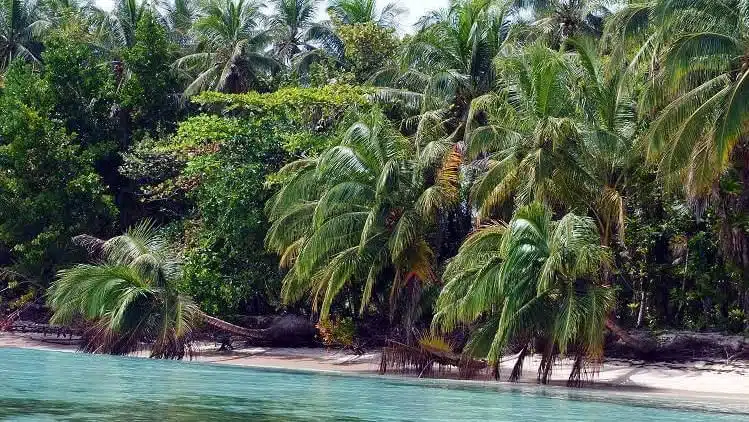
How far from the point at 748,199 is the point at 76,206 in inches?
766

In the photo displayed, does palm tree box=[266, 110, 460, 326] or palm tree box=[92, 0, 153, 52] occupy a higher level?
palm tree box=[92, 0, 153, 52]

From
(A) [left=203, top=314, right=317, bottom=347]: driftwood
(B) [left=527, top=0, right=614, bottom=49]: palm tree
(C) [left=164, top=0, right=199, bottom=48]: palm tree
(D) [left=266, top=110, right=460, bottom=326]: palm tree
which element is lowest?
(A) [left=203, top=314, right=317, bottom=347]: driftwood

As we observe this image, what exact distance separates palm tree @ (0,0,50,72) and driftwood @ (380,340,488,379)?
2524 cm

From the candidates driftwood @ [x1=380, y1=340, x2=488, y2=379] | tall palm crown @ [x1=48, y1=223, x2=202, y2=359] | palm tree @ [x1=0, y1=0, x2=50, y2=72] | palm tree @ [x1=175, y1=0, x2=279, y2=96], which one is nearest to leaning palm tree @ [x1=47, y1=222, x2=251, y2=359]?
tall palm crown @ [x1=48, y1=223, x2=202, y2=359]

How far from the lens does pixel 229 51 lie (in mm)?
38250

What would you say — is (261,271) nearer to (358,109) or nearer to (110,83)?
(358,109)

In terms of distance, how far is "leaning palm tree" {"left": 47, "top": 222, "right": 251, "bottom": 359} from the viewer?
23.7 meters

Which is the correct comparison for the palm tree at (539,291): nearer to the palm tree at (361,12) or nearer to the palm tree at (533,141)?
the palm tree at (533,141)

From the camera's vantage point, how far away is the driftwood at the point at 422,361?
2102 cm

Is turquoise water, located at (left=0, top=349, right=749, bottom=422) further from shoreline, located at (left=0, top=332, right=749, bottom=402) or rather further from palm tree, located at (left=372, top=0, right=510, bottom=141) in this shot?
palm tree, located at (left=372, top=0, right=510, bottom=141)

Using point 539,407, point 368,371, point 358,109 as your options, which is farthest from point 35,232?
point 539,407

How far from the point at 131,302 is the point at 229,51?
657 inches

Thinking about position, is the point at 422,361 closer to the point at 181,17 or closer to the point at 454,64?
the point at 454,64

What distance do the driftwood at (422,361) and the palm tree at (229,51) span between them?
56.0 ft
